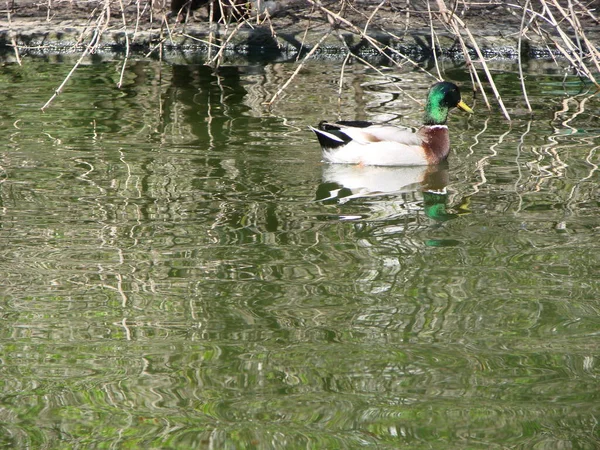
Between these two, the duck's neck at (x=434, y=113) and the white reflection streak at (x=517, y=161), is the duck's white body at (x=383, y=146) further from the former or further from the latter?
the white reflection streak at (x=517, y=161)

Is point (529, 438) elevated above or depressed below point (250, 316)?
above

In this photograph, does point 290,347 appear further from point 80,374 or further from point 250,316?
point 80,374

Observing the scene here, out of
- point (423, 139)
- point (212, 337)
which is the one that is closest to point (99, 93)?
point (423, 139)

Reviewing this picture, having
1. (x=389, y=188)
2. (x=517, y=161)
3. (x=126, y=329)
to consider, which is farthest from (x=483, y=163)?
(x=126, y=329)

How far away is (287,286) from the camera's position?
17.3ft

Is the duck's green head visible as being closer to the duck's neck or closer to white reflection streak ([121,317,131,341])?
the duck's neck

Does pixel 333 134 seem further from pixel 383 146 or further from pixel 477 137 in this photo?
pixel 477 137

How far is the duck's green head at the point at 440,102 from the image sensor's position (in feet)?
28.2

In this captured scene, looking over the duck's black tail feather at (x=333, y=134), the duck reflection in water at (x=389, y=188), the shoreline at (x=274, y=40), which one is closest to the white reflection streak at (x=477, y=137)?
the duck reflection in water at (x=389, y=188)

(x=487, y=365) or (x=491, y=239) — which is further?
(x=491, y=239)

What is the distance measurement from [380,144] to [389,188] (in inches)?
26.9

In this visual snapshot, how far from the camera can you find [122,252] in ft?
18.9

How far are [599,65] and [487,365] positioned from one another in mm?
3690

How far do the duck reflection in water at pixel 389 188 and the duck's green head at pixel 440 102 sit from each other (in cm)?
56
